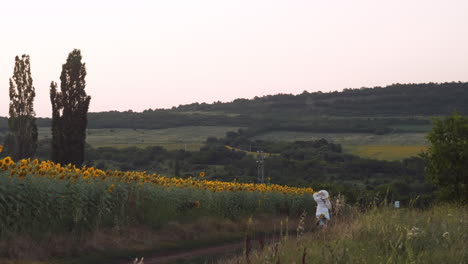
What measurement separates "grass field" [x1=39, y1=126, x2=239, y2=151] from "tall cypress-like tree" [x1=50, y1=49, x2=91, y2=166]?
69375 millimetres

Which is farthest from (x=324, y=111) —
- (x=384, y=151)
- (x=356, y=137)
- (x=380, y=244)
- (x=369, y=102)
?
(x=380, y=244)

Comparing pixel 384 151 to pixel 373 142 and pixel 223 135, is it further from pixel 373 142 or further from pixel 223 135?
pixel 223 135

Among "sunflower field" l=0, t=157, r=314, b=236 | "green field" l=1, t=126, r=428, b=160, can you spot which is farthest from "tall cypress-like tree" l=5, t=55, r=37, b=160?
"green field" l=1, t=126, r=428, b=160

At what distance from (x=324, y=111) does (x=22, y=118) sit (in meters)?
127

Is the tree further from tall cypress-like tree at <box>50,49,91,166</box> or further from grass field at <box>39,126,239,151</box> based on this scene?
grass field at <box>39,126,239,151</box>

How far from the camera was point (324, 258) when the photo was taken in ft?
27.2

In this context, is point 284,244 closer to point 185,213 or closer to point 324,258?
point 324,258

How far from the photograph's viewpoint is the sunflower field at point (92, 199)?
46.3 feet

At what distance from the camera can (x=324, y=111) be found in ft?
527

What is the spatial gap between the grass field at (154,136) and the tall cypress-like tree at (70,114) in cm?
6937

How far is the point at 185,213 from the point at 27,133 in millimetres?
20301

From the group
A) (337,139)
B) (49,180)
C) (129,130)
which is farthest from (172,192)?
(129,130)

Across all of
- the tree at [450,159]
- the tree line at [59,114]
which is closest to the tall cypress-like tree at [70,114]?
the tree line at [59,114]

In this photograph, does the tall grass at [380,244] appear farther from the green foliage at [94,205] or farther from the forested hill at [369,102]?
the forested hill at [369,102]
